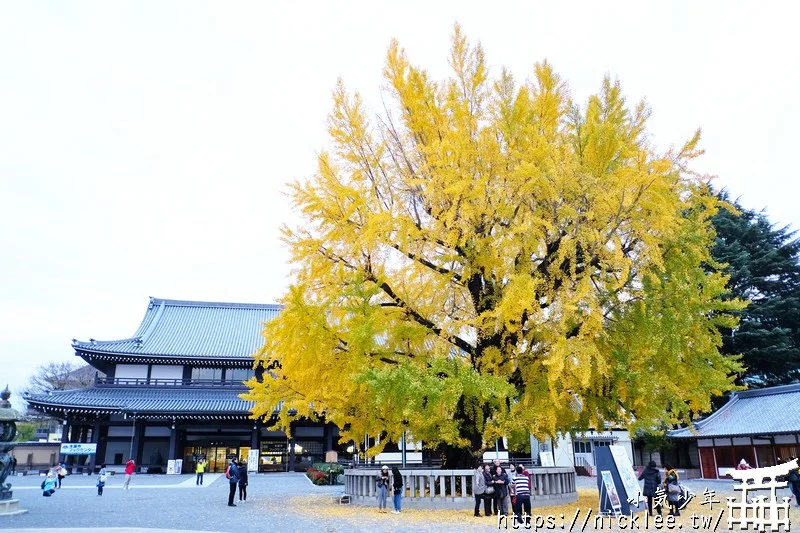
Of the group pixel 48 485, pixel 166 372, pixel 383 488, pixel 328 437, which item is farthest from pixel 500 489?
pixel 166 372

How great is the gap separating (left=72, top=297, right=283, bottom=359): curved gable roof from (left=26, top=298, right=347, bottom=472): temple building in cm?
13

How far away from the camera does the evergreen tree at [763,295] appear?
103 feet

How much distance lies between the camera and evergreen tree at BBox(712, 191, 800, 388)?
31.5m

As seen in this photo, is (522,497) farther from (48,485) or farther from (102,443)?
(102,443)

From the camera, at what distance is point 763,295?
113 feet

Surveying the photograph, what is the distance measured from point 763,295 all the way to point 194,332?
40.1 meters

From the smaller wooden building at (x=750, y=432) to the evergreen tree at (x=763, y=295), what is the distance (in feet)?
16.5

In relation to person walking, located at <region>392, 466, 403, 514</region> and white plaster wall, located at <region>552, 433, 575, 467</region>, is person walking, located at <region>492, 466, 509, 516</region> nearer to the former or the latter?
person walking, located at <region>392, 466, 403, 514</region>

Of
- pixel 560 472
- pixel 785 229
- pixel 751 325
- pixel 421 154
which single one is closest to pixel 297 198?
pixel 421 154

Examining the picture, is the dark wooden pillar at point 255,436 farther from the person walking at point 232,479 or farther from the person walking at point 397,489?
the person walking at point 397,489

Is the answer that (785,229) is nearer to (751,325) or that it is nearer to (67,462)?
(751,325)

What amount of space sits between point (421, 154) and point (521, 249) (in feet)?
13.3

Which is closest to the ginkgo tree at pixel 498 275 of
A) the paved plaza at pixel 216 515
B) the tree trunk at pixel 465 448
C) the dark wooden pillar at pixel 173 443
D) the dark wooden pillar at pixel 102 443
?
the tree trunk at pixel 465 448

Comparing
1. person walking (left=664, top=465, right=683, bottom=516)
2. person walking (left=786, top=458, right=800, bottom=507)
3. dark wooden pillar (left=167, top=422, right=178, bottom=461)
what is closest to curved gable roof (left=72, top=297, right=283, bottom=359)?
dark wooden pillar (left=167, top=422, right=178, bottom=461)
